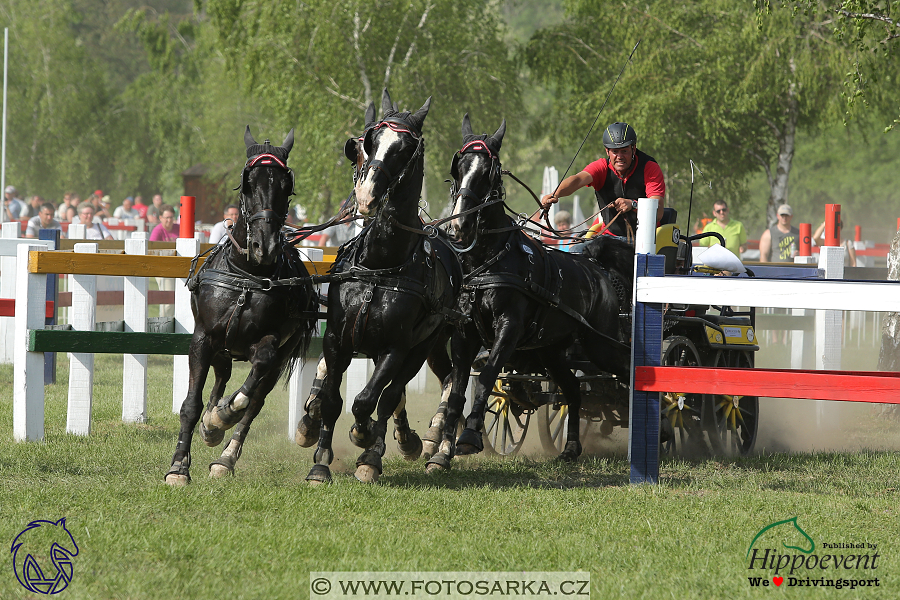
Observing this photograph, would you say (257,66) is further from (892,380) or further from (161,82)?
(161,82)

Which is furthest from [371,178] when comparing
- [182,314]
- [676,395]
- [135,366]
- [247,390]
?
[135,366]

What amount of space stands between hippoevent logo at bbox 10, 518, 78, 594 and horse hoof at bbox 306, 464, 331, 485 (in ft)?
5.22

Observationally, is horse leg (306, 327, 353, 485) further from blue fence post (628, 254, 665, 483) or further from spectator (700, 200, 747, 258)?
spectator (700, 200, 747, 258)

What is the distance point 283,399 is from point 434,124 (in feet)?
47.1

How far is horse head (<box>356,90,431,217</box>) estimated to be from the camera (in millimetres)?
5602

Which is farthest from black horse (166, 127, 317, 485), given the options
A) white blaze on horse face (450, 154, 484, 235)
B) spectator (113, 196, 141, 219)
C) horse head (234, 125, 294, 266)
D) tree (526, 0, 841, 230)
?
spectator (113, 196, 141, 219)

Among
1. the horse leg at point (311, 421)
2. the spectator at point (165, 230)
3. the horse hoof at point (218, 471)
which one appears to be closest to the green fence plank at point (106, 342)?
the horse hoof at point (218, 471)

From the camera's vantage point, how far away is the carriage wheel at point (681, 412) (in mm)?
7754

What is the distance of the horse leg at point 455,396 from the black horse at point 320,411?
0.64ft

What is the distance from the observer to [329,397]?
6125 millimetres

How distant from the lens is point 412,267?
20.1ft

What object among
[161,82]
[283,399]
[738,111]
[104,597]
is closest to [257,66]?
[738,111]

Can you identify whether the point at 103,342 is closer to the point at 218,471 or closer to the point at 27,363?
the point at 27,363

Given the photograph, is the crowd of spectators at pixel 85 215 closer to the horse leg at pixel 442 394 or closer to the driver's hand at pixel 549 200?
the horse leg at pixel 442 394
